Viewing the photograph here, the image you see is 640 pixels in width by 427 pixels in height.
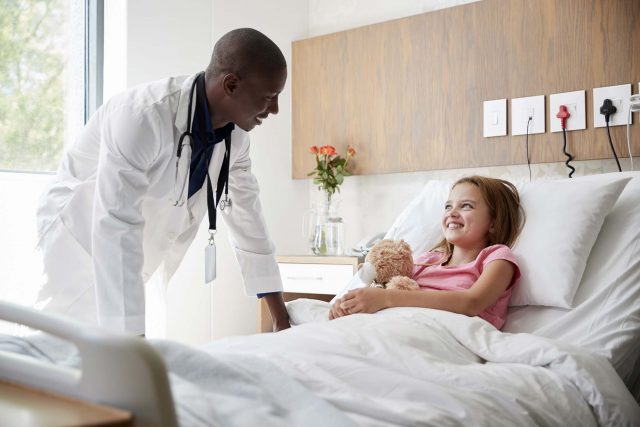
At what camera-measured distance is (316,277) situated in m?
3.17

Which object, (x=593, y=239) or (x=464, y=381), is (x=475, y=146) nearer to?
(x=593, y=239)

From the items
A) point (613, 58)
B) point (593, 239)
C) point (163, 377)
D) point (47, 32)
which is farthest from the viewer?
point (47, 32)

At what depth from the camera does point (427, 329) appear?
150 cm

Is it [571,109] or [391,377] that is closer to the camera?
[391,377]

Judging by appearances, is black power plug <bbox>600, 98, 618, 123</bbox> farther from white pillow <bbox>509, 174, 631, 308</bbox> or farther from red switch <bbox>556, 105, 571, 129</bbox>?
white pillow <bbox>509, 174, 631, 308</bbox>

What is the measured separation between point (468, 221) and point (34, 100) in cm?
205

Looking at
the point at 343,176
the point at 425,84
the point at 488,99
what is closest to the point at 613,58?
the point at 488,99

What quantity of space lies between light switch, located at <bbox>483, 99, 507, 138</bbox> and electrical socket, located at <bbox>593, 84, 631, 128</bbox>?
0.40 m

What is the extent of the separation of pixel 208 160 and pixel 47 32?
4.96 ft

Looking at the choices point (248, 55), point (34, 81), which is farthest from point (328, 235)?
point (248, 55)

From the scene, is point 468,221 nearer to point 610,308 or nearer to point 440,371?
point 610,308

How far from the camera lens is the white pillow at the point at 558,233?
6.10 ft

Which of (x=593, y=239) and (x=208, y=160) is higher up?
(x=208, y=160)

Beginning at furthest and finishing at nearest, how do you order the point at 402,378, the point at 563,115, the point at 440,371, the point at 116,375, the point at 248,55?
the point at 563,115 → the point at 248,55 → the point at 440,371 → the point at 402,378 → the point at 116,375
